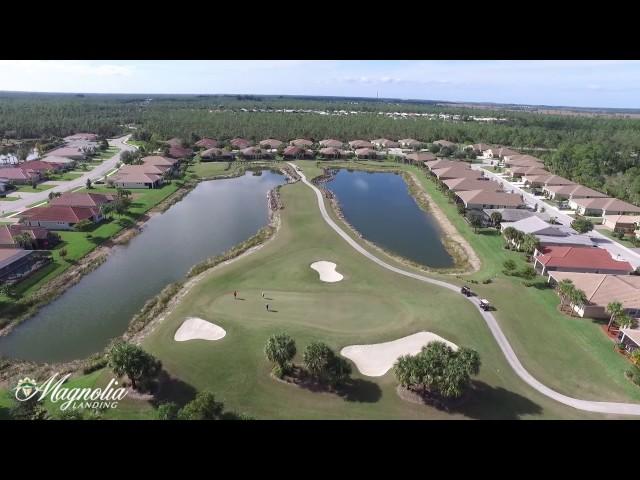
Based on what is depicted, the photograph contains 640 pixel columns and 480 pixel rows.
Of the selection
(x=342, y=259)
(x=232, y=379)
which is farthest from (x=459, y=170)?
(x=232, y=379)

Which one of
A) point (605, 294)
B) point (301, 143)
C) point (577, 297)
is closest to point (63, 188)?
point (301, 143)

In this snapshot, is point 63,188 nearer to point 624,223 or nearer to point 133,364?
point 133,364

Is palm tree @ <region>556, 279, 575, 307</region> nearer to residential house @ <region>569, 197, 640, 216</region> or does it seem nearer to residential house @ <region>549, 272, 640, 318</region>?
residential house @ <region>549, 272, 640, 318</region>

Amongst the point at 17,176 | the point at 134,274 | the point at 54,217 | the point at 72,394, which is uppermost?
the point at 17,176

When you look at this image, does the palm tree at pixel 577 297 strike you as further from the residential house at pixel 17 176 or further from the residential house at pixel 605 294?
the residential house at pixel 17 176

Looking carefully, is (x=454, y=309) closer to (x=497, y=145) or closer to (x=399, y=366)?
(x=399, y=366)
